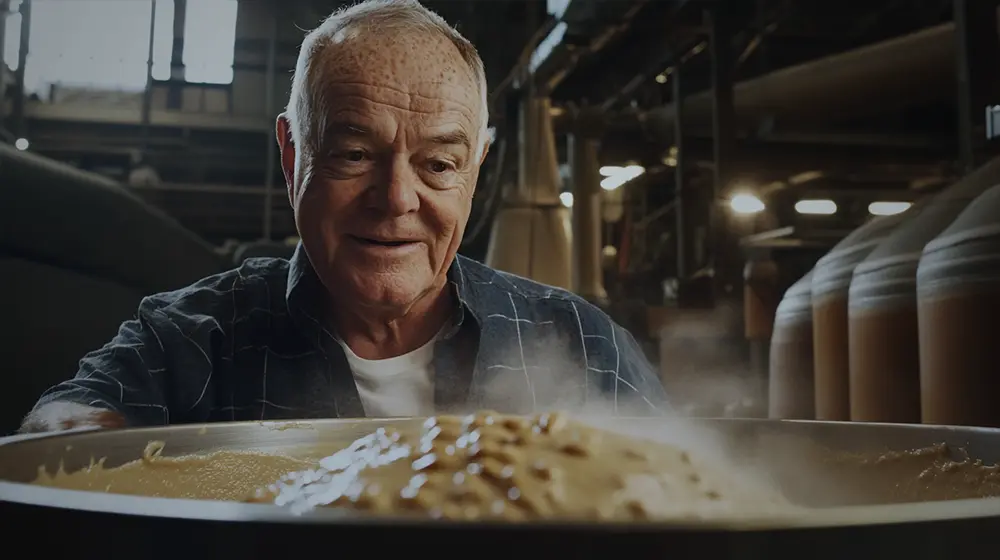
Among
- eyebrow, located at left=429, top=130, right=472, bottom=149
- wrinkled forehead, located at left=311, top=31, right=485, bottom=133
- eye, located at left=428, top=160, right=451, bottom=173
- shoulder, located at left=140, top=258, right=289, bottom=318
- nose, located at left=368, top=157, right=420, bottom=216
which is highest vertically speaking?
wrinkled forehead, located at left=311, top=31, right=485, bottom=133

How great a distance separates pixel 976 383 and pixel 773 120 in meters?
2.02

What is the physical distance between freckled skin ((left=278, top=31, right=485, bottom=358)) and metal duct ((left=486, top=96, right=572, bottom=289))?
1.37 feet

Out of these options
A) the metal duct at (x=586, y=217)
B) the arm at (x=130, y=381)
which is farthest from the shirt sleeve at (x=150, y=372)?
the metal duct at (x=586, y=217)

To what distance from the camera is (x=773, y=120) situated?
2834 mm

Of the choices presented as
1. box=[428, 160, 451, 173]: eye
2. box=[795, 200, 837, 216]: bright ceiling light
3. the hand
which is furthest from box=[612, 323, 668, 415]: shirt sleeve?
box=[795, 200, 837, 216]: bright ceiling light

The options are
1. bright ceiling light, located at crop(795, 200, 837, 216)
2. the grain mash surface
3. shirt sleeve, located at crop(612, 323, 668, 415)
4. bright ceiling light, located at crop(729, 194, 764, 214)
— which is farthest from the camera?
bright ceiling light, located at crop(795, 200, 837, 216)

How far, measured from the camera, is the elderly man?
3.21ft

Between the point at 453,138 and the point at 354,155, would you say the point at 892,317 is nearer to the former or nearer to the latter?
the point at 453,138

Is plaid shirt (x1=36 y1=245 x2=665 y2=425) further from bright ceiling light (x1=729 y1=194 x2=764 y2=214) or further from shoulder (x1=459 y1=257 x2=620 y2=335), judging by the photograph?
bright ceiling light (x1=729 y1=194 x2=764 y2=214)

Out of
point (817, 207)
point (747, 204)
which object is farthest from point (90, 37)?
point (817, 207)

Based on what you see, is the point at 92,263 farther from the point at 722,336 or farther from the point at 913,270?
the point at 722,336

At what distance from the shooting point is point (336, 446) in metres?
0.60

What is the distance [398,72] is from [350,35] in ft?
0.27

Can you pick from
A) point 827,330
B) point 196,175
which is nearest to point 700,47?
point 827,330
